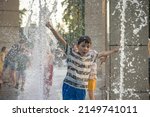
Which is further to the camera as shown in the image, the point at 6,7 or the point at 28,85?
the point at 6,7

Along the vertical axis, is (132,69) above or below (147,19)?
below

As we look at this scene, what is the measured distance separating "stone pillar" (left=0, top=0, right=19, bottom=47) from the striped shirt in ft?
26.3

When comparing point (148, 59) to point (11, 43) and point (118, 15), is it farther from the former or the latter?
point (11, 43)

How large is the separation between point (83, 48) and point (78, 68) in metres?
0.29

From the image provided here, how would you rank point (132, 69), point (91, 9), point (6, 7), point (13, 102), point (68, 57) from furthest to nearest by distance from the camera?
point (91, 9) → point (6, 7) → point (132, 69) → point (68, 57) → point (13, 102)

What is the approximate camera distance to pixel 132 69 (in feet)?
30.9

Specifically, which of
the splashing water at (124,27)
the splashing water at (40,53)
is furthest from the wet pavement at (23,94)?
the splashing water at (124,27)

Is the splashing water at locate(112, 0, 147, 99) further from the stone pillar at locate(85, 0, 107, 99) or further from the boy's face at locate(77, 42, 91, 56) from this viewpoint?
the stone pillar at locate(85, 0, 107, 99)

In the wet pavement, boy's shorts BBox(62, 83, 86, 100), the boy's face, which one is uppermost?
the boy's face

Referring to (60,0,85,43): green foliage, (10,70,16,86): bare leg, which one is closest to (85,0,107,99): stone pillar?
(10,70,16,86): bare leg

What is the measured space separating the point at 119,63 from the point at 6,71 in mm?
7735

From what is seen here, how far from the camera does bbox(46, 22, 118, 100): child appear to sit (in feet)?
24.8

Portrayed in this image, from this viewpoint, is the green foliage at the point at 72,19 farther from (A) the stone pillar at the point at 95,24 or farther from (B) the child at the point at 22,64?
(B) the child at the point at 22,64

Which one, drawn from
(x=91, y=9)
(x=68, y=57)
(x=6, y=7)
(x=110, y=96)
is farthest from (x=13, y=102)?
(x=91, y=9)
